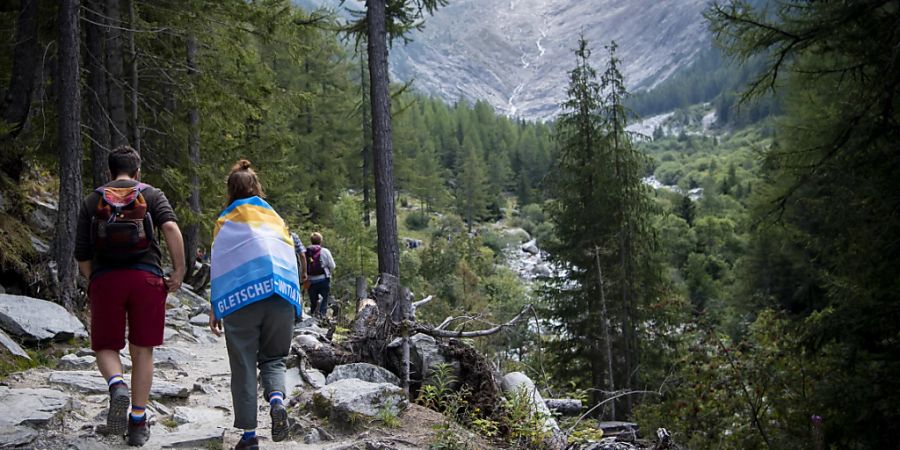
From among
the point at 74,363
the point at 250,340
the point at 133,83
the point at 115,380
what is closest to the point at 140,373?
the point at 115,380

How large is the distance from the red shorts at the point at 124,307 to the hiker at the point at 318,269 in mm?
7397

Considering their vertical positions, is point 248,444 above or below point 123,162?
below

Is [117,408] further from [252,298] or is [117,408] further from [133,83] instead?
[133,83]

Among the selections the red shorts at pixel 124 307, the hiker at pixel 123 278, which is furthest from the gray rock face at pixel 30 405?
the red shorts at pixel 124 307

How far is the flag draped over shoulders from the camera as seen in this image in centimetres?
403

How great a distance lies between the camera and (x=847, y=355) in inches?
279

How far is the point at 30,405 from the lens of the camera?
4.52 metres

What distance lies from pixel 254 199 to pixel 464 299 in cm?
2120

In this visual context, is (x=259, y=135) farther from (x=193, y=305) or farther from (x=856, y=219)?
(x=856, y=219)

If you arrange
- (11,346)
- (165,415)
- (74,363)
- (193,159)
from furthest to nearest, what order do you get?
(193,159) < (74,363) < (11,346) < (165,415)

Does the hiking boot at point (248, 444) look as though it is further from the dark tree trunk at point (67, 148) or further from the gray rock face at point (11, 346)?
the dark tree trunk at point (67, 148)

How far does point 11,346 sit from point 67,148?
264 cm

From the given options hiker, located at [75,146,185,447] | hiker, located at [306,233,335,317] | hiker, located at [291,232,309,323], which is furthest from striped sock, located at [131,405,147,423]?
hiker, located at [306,233,335,317]

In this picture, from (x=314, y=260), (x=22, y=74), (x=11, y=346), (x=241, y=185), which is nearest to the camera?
(x=241, y=185)
